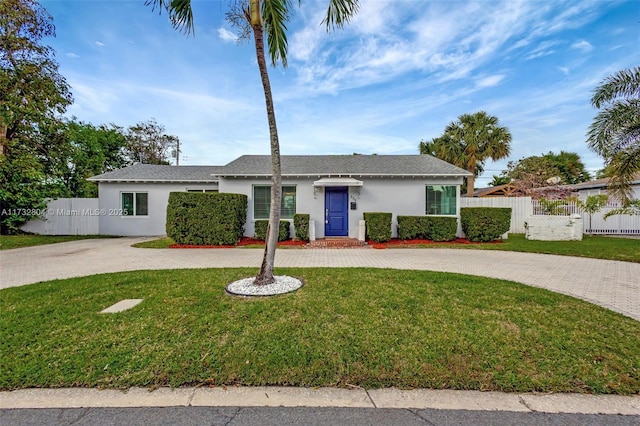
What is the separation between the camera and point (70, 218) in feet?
47.0

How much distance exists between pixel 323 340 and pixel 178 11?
21.8ft

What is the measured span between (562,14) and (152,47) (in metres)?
14.9

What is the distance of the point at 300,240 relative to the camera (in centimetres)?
1177

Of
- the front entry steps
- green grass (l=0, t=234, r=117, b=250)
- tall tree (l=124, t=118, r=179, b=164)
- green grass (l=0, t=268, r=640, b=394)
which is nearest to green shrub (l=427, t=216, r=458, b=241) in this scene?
the front entry steps

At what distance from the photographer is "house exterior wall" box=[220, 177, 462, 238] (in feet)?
40.6

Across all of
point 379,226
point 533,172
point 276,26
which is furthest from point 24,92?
point 533,172

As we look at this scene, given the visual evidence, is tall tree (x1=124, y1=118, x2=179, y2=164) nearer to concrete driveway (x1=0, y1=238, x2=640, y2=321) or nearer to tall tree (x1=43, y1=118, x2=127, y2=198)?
tall tree (x1=43, y1=118, x2=127, y2=198)

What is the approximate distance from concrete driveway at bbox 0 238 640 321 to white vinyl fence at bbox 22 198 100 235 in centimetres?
409

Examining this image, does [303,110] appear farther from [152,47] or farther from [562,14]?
[562,14]

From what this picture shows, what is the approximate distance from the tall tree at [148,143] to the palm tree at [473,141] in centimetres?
2827

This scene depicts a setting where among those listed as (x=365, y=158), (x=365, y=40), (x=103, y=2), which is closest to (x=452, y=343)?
(x=365, y=40)

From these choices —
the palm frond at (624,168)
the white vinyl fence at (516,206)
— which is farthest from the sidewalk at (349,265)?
the white vinyl fence at (516,206)

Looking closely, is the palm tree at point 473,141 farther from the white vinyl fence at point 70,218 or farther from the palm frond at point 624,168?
the white vinyl fence at point 70,218

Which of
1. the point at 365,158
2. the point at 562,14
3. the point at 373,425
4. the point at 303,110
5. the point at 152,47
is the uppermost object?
the point at 562,14
